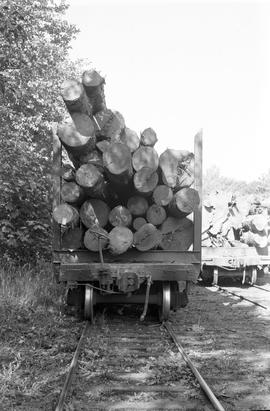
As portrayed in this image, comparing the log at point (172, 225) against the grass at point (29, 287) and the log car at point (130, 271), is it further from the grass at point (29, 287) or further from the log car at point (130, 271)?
the grass at point (29, 287)

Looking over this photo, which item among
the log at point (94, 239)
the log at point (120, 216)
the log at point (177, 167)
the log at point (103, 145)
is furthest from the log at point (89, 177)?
the log at point (177, 167)

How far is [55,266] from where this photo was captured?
7797 mm

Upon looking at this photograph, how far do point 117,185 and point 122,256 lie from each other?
121 cm

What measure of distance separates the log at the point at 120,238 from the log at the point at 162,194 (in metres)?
0.72

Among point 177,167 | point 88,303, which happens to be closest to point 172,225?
point 177,167

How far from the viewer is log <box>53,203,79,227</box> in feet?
24.3

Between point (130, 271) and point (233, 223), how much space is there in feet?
28.0

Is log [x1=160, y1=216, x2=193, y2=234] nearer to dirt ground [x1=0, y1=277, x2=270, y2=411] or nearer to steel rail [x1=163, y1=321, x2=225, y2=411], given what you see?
dirt ground [x1=0, y1=277, x2=270, y2=411]

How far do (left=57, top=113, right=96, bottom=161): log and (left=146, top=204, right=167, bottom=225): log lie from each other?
1.49m

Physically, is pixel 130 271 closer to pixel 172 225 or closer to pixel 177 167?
pixel 172 225

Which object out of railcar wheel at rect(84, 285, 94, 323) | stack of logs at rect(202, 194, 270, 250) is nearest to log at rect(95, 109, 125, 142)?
railcar wheel at rect(84, 285, 94, 323)

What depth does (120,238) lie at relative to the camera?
7.51 meters

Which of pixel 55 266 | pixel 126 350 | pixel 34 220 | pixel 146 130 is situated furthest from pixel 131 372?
pixel 34 220

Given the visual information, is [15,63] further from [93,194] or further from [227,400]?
[227,400]
